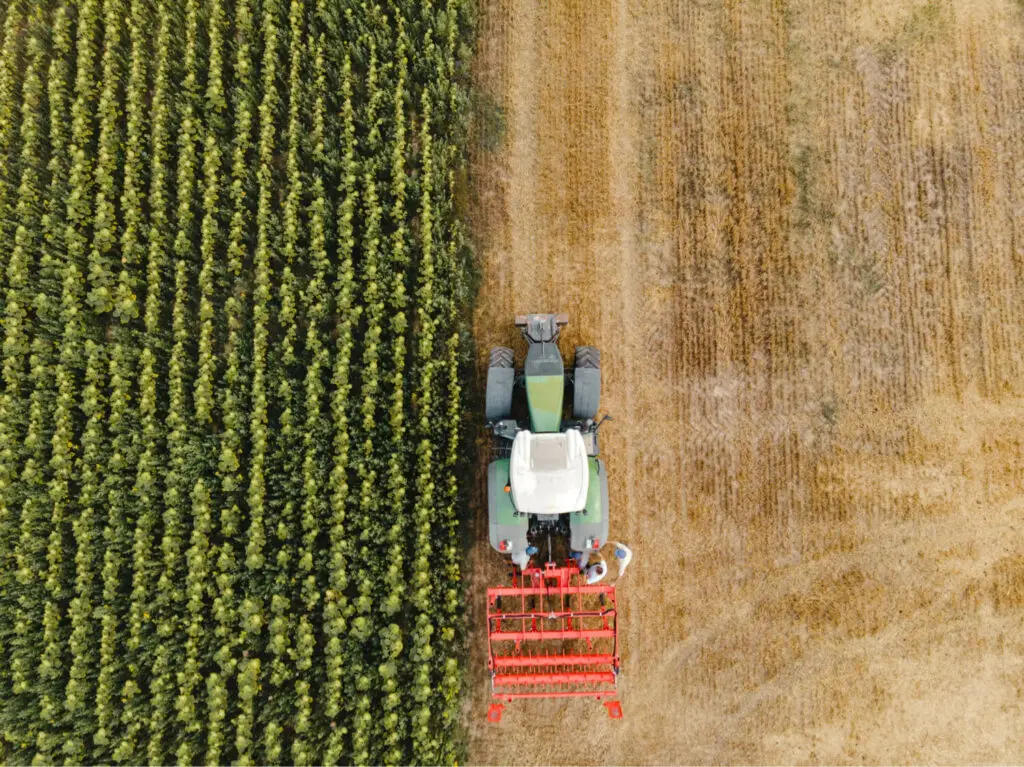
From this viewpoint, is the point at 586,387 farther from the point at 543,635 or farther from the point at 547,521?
the point at 543,635

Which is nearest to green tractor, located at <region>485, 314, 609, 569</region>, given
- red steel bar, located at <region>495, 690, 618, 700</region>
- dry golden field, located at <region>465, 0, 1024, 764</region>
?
dry golden field, located at <region>465, 0, 1024, 764</region>

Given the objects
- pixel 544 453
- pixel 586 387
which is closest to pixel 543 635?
pixel 544 453

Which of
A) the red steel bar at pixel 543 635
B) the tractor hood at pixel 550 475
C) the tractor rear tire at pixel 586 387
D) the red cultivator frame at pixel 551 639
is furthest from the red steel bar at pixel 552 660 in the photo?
the tractor rear tire at pixel 586 387

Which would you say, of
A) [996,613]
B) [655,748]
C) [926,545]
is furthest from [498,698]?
[996,613]

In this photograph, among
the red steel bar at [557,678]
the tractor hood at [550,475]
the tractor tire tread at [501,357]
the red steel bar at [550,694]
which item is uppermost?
the tractor tire tread at [501,357]

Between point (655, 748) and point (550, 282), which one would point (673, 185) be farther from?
point (655, 748)

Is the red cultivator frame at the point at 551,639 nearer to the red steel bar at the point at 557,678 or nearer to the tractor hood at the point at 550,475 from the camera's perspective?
the red steel bar at the point at 557,678
